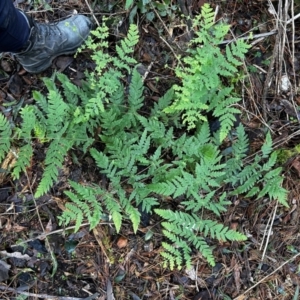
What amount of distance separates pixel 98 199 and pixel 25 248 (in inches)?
32.2

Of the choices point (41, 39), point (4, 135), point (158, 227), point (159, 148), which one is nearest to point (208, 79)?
point (159, 148)

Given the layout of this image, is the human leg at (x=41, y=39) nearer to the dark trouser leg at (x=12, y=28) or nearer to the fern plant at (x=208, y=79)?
the dark trouser leg at (x=12, y=28)

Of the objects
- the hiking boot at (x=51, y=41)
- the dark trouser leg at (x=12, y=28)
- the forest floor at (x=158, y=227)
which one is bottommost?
the forest floor at (x=158, y=227)

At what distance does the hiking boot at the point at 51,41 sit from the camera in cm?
342

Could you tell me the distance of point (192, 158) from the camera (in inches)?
132

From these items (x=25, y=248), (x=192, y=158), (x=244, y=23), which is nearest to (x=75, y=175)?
(x=25, y=248)

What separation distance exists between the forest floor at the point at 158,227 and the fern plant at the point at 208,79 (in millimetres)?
333

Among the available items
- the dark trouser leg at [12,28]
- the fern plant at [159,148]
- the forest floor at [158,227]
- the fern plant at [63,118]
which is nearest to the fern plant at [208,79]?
the fern plant at [159,148]

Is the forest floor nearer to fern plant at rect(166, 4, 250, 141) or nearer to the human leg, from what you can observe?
the human leg

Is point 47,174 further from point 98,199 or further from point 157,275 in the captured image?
point 157,275

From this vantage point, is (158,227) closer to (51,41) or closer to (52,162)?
(52,162)

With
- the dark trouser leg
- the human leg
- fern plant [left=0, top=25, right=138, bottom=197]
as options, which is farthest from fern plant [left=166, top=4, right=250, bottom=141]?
the dark trouser leg

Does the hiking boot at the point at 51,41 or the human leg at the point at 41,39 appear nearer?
the human leg at the point at 41,39

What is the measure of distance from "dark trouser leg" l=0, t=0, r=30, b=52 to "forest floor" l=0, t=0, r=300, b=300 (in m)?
0.52
